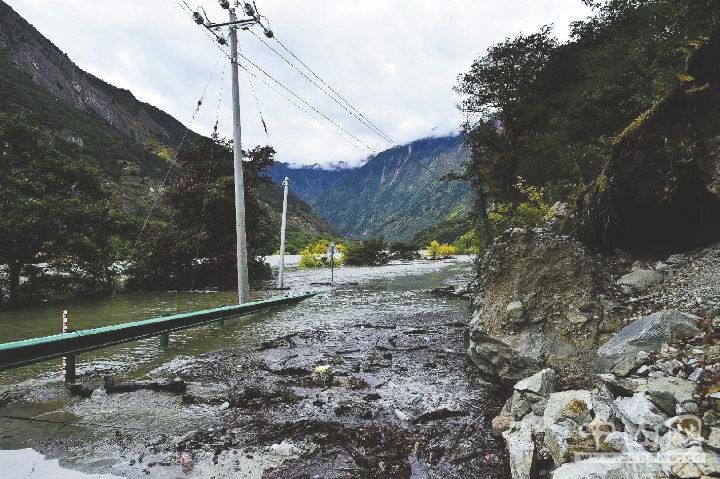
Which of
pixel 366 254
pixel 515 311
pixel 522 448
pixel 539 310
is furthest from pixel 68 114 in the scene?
pixel 522 448

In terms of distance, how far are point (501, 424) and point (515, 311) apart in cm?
242

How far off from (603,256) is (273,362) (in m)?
6.48

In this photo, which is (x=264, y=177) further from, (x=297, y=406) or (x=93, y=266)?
(x=297, y=406)

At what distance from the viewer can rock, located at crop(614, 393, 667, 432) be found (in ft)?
10.3

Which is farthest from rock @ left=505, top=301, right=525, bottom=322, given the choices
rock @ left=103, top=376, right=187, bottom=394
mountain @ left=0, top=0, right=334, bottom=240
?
mountain @ left=0, top=0, right=334, bottom=240

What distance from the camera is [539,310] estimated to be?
6.43 metres

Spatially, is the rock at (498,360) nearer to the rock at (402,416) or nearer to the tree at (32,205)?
the rock at (402,416)

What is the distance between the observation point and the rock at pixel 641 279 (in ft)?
19.2

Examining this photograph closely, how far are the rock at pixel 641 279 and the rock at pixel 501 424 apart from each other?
3.07m

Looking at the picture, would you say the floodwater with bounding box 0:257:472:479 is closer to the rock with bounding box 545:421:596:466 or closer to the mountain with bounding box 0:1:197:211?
the rock with bounding box 545:421:596:466

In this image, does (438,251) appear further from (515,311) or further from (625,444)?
(625,444)

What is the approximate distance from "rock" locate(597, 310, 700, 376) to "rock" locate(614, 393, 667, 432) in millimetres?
831

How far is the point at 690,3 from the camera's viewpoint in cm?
1033

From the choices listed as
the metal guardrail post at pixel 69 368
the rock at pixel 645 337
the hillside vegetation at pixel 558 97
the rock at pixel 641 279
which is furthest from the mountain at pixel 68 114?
the rock at pixel 645 337
